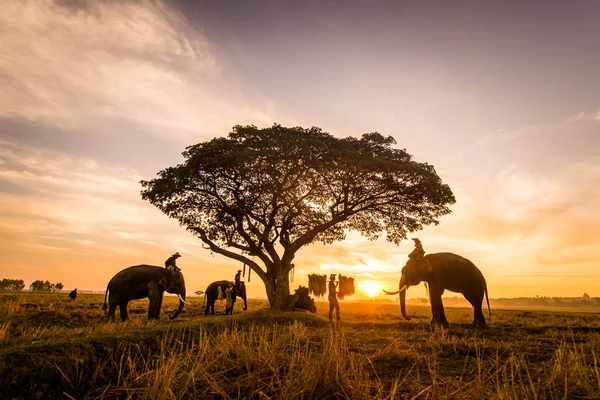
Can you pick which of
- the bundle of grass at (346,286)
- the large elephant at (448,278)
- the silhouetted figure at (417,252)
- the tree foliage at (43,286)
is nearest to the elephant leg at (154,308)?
the large elephant at (448,278)

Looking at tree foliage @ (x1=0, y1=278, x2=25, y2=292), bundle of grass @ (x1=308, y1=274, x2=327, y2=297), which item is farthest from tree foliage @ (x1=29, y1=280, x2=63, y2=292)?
bundle of grass @ (x1=308, y1=274, x2=327, y2=297)

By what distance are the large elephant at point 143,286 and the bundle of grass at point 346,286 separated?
77.6ft

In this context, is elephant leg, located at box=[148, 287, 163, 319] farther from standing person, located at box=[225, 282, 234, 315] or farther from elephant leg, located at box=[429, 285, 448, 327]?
elephant leg, located at box=[429, 285, 448, 327]

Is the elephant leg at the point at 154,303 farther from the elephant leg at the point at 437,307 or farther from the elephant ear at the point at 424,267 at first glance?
the elephant leg at the point at 437,307

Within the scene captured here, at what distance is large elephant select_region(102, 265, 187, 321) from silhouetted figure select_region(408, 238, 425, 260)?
10.7 meters

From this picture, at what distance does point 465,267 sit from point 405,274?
2.56 metres

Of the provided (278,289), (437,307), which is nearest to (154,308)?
(278,289)

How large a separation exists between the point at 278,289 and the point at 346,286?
18.2 metres

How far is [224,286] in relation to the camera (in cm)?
2377

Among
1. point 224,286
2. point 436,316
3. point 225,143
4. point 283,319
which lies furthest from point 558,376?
point 224,286

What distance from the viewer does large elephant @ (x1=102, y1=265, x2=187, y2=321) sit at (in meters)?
15.2

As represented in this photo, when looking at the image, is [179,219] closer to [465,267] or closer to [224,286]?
[224,286]

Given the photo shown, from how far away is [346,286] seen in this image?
122 feet

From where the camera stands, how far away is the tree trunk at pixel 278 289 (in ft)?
67.5
